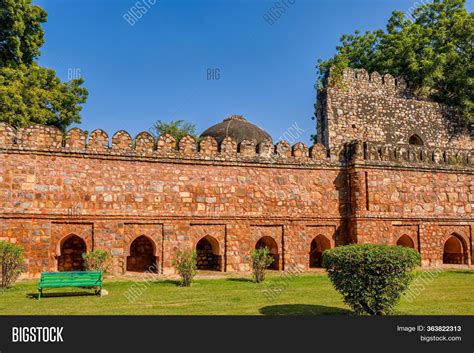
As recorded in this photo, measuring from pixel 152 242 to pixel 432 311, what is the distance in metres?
7.87

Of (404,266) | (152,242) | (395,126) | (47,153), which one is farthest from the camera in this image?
(395,126)

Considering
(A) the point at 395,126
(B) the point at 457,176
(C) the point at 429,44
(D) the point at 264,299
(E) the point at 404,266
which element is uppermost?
(C) the point at 429,44

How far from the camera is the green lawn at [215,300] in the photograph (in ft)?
26.3

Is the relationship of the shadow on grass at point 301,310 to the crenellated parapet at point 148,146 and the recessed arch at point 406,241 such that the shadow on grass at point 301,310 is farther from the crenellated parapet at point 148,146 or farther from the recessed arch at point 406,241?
the recessed arch at point 406,241

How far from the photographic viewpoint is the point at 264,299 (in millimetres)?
9336

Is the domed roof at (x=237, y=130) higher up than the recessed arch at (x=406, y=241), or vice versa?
the domed roof at (x=237, y=130)

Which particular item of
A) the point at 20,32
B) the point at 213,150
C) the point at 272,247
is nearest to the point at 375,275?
the point at 272,247

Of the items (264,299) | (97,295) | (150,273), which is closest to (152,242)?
(150,273)

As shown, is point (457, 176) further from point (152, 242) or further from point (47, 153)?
point (47, 153)

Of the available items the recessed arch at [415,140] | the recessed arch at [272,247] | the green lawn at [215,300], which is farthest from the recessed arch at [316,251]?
the recessed arch at [415,140]

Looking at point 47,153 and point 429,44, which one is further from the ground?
point 429,44

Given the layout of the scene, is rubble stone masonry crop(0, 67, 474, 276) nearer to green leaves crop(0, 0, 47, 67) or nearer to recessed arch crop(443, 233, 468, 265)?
recessed arch crop(443, 233, 468, 265)

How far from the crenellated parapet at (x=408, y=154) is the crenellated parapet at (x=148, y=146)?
89cm

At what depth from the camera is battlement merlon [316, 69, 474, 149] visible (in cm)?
1797
